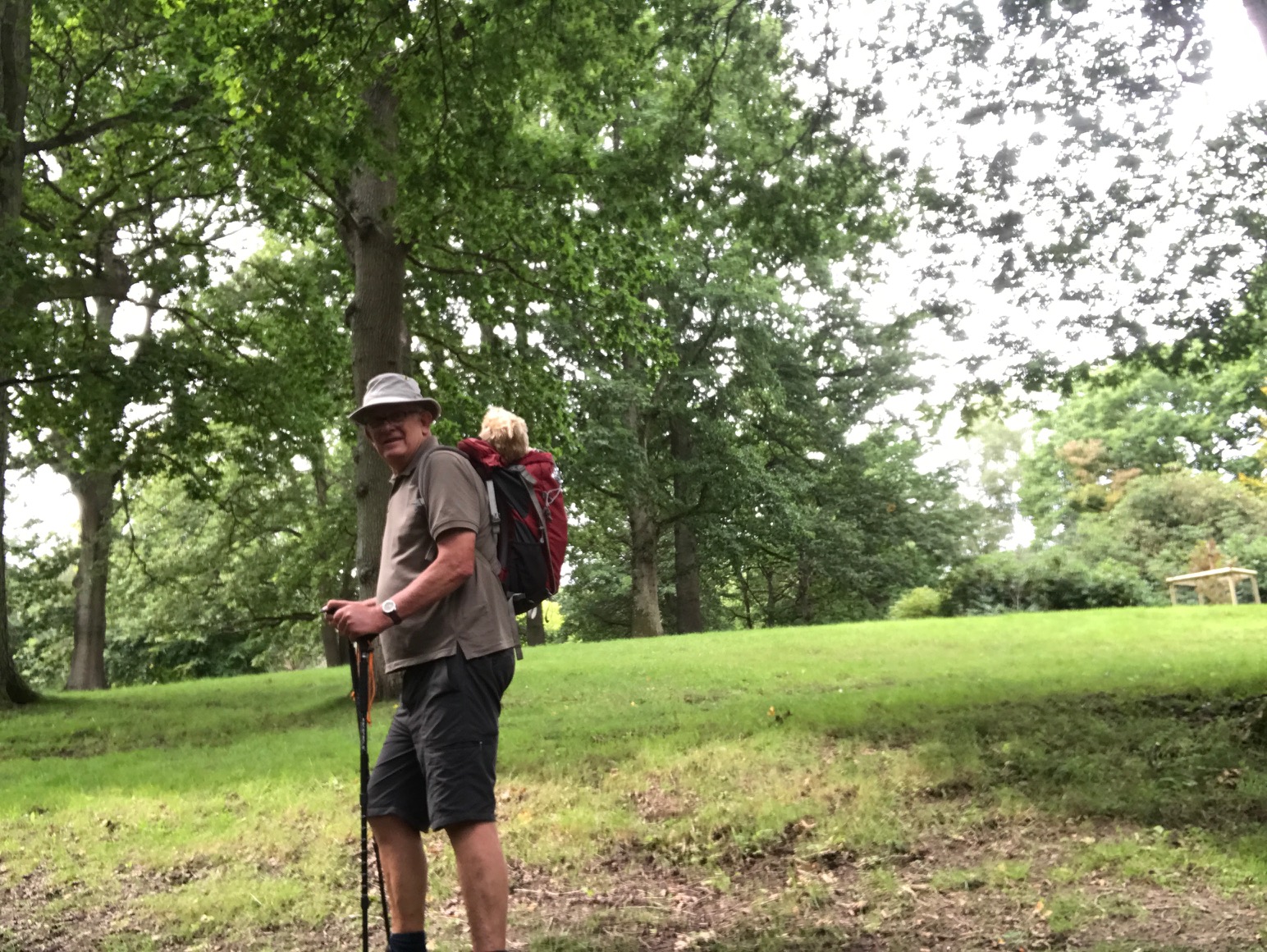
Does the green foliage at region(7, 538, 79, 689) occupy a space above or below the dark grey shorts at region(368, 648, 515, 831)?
above

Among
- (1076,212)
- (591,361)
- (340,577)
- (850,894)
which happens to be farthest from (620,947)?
(340,577)

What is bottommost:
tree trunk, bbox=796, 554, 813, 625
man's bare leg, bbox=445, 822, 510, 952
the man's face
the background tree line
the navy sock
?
the navy sock

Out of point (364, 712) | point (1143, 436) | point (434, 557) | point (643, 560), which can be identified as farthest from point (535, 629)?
point (434, 557)

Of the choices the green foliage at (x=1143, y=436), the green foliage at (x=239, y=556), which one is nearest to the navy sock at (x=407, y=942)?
the green foliage at (x=239, y=556)

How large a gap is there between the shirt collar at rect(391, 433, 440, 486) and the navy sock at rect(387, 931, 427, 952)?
151 cm

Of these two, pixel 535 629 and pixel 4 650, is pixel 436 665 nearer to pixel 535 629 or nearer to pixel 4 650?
pixel 4 650

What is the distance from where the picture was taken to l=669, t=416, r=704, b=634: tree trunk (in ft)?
90.5

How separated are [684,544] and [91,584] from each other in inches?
562

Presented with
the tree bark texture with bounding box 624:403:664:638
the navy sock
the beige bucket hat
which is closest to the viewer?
the navy sock

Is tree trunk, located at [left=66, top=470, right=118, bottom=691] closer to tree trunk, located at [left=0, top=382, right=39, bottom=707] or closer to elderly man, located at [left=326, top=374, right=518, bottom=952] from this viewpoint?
tree trunk, located at [left=0, top=382, right=39, bottom=707]

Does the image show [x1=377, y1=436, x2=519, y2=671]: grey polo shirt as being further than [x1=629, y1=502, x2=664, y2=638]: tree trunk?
No

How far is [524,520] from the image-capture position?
3.71 metres

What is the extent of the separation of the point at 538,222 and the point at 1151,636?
10331 mm

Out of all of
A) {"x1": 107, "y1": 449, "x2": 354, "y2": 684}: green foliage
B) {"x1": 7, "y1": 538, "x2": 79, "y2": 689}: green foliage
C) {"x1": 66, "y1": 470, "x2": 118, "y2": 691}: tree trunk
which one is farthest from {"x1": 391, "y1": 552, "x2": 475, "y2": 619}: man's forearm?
{"x1": 7, "y1": 538, "x2": 79, "y2": 689}: green foliage
